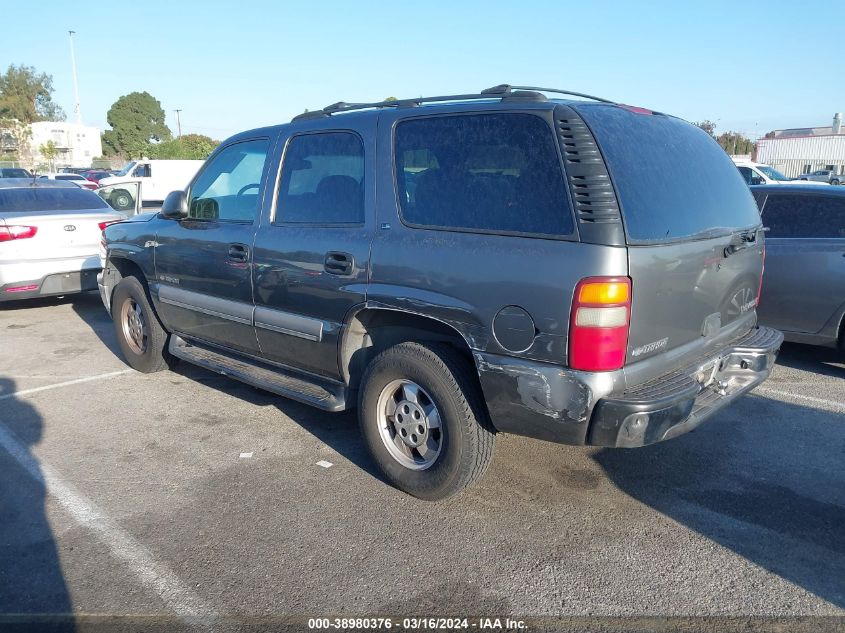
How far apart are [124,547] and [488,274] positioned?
7.20ft

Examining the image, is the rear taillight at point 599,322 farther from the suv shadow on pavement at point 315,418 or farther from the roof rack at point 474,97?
the suv shadow on pavement at point 315,418

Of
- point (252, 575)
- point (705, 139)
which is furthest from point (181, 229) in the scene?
point (705, 139)

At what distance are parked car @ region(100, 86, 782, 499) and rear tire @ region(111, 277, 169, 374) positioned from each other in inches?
51.7

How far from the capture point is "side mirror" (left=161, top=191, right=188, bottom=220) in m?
4.84

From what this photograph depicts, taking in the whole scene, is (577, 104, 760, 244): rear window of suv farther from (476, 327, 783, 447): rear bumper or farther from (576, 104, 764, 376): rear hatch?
(476, 327, 783, 447): rear bumper

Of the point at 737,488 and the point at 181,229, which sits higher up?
the point at 181,229

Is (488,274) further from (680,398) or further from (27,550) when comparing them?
(27,550)

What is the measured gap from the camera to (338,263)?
3729 millimetres

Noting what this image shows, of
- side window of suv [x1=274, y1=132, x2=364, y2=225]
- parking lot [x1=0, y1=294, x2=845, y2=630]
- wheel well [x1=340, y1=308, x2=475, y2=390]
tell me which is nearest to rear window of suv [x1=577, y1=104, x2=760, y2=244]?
wheel well [x1=340, y1=308, x2=475, y2=390]

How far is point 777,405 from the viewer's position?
499 cm

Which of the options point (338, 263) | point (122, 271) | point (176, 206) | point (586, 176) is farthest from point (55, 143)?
point (586, 176)

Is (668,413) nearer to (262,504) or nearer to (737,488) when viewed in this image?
(737,488)

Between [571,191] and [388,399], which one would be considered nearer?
[571,191]

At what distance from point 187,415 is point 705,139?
398 centimetres
